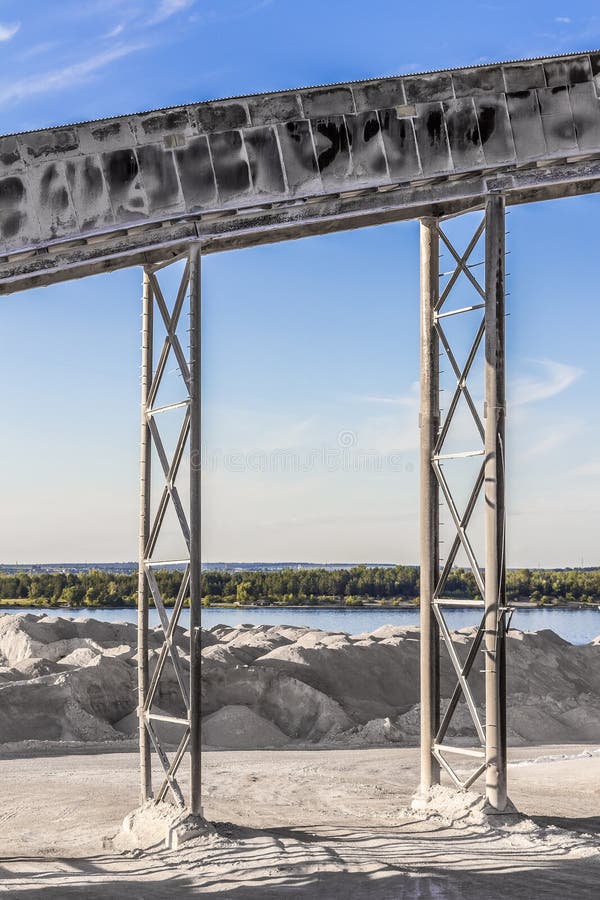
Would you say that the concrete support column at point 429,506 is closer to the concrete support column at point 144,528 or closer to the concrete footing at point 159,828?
the concrete footing at point 159,828

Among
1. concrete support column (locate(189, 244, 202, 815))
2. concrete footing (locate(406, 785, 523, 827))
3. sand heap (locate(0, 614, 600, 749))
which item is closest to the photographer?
concrete support column (locate(189, 244, 202, 815))

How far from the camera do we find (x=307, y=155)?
12.0 m

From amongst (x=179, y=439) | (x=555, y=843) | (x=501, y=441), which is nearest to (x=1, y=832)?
(x=179, y=439)

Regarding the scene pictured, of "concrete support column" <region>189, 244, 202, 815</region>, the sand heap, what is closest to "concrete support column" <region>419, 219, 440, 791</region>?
"concrete support column" <region>189, 244, 202, 815</region>

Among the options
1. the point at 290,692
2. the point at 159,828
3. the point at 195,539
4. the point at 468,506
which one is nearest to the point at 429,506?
the point at 468,506

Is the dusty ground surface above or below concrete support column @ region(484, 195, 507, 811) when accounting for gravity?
below

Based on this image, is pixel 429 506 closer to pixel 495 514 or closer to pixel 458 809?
pixel 495 514

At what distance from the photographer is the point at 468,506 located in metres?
12.9

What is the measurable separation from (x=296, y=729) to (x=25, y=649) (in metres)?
10.1

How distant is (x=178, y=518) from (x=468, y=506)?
360 cm

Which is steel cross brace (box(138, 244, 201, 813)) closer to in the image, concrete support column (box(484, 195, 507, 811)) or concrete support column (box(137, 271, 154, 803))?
concrete support column (box(137, 271, 154, 803))

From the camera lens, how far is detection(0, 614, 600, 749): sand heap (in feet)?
71.1

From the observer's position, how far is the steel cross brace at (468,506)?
40.8 ft

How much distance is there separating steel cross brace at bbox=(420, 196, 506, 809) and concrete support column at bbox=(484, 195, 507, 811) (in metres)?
0.01
